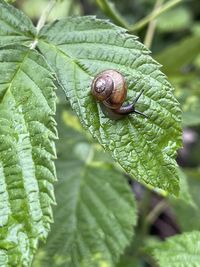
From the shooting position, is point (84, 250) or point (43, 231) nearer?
point (43, 231)

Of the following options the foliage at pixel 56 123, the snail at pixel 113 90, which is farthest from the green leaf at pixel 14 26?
the snail at pixel 113 90

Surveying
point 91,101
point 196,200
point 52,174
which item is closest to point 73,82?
point 91,101

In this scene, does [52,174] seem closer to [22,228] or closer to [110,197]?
[22,228]

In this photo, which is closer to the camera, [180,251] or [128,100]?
[128,100]

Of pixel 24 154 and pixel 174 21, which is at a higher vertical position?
pixel 174 21

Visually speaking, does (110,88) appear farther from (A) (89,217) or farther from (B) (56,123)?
(A) (89,217)

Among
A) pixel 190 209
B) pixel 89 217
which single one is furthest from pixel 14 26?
pixel 190 209

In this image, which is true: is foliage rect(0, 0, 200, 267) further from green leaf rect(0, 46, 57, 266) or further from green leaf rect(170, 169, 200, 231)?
green leaf rect(170, 169, 200, 231)
